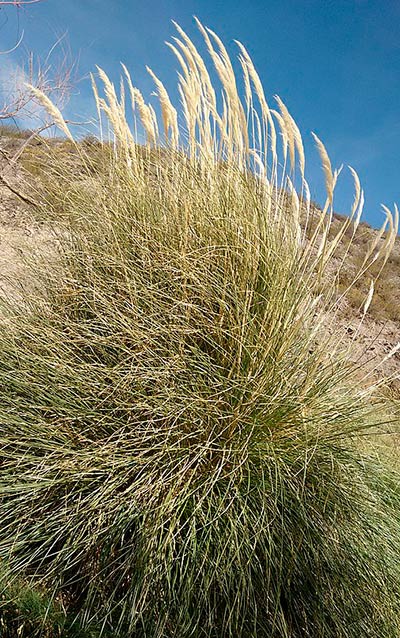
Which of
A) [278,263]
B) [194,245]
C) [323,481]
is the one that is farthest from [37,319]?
[323,481]

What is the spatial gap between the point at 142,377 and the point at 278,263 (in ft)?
2.54

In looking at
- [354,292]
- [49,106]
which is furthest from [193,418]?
[354,292]

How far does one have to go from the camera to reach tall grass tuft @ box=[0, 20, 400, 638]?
1.48 meters

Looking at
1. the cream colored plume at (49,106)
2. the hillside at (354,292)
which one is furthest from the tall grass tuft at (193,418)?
the hillside at (354,292)

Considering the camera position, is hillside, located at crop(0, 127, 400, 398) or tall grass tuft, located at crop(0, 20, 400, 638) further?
hillside, located at crop(0, 127, 400, 398)

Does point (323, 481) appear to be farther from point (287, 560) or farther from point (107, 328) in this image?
point (107, 328)

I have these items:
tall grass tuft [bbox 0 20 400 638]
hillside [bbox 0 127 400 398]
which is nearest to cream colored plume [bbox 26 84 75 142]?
tall grass tuft [bbox 0 20 400 638]

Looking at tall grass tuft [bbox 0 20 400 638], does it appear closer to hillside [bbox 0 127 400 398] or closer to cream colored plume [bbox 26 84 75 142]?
cream colored plume [bbox 26 84 75 142]

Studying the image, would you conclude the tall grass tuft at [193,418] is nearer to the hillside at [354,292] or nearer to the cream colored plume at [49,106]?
the cream colored plume at [49,106]

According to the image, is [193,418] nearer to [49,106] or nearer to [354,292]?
[49,106]

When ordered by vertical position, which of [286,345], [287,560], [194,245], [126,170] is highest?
[126,170]

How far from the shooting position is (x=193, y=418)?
169 centimetres

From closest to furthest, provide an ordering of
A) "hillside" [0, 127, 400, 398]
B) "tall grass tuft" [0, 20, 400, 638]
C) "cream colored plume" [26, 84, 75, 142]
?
"tall grass tuft" [0, 20, 400, 638]
"cream colored plume" [26, 84, 75, 142]
"hillside" [0, 127, 400, 398]

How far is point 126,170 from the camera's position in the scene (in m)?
2.29
